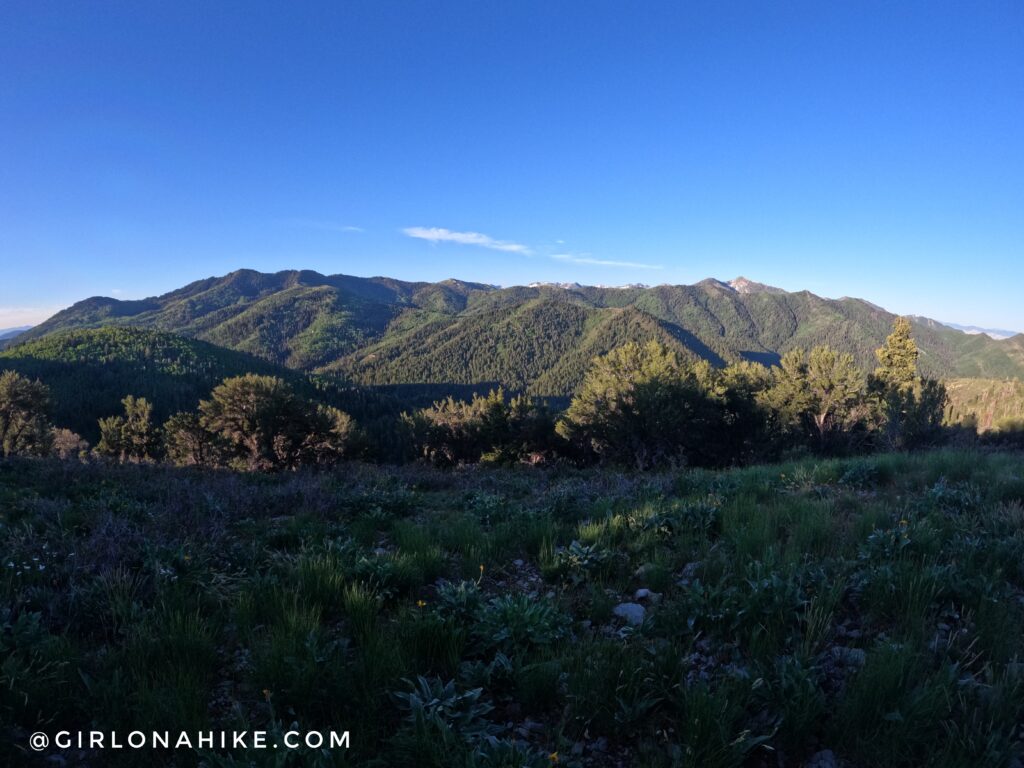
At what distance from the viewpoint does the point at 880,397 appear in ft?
101

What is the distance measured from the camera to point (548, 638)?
3006 mm

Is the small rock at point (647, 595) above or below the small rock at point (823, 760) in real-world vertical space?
below

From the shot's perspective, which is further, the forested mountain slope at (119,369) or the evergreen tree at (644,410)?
the forested mountain slope at (119,369)

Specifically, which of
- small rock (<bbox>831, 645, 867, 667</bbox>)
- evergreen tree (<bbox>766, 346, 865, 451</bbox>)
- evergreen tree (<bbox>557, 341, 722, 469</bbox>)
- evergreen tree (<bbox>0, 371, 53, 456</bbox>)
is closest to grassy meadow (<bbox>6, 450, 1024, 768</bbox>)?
small rock (<bbox>831, 645, 867, 667</bbox>)

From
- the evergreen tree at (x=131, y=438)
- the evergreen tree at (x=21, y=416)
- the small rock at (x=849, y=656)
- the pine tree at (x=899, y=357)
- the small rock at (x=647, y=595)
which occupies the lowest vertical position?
the evergreen tree at (x=131, y=438)

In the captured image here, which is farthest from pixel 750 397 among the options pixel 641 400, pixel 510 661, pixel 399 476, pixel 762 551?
pixel 510 661

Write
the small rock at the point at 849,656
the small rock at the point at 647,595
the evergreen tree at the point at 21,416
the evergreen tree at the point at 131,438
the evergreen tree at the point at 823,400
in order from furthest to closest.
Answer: the evergreen tree at the point at 131,438
the evergreen tree at the point at 21,416
the evergreen tree at the point at 823,400
the small rock at the point at 647,595
the small rock at the point at 849,656

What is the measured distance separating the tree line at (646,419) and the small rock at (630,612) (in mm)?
22051

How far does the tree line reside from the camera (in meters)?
28.0

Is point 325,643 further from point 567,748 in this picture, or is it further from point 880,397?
point 880,397

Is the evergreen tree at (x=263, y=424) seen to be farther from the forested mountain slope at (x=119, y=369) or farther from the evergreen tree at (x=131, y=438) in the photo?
the forested mountain slope at (x=119, y=369)

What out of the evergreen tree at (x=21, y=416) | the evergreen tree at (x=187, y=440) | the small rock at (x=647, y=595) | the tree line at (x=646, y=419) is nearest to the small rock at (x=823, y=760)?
the small rock at (x=647, y=595)

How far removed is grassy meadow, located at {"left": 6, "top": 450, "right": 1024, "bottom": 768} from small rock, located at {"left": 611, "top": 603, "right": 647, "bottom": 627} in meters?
0.03

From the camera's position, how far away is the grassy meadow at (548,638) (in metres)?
2.22
